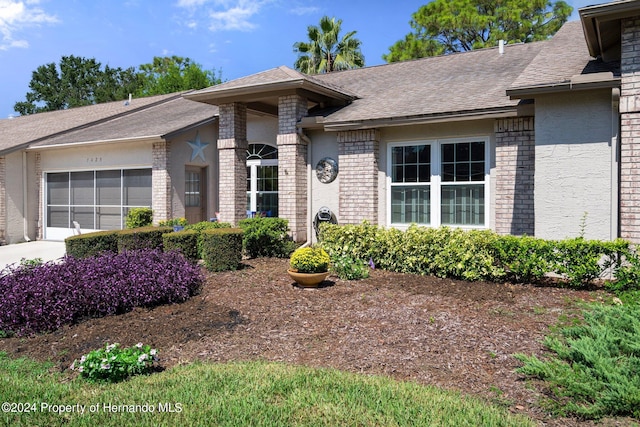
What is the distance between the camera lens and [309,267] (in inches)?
299

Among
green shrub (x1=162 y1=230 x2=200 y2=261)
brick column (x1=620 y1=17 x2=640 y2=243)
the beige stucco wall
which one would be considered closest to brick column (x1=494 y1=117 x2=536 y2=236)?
brick column (x1=620 y1=17 x2=640 y2=243)

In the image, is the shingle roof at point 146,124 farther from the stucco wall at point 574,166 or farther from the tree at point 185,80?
the tree at point 185,80

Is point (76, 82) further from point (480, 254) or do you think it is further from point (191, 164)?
point (480, 254)

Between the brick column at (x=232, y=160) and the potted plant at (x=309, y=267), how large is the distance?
203 inches

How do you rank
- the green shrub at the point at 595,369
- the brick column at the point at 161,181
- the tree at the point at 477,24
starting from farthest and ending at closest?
the tree at the point at 477,24 → the brick column at the point at 161,181 → the green shrub at the point at 595,369

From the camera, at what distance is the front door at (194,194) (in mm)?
14758

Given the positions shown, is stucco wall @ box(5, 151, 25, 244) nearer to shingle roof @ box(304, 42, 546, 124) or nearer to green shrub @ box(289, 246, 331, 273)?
shingle roof @ box(304, 42, 546, 124)

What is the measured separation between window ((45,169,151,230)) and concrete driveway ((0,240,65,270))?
965 mm

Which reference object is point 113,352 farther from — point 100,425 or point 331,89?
point 331,89

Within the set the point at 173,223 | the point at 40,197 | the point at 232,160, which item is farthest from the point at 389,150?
the point at 40,197

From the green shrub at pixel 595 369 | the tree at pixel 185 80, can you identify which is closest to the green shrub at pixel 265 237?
the green shrub at pixel 595 369

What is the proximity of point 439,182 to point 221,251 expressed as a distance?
492cm

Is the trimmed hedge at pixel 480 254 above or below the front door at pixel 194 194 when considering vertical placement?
below

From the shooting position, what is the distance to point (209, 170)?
15.2 meters
